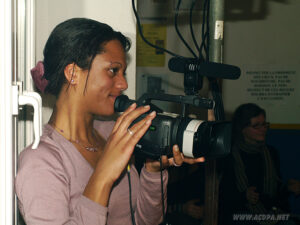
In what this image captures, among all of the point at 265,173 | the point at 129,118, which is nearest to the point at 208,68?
the point at 129,118

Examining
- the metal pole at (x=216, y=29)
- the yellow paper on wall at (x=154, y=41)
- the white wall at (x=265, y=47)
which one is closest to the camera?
the metal pole at (x=216, y=29)

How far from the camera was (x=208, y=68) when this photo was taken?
26.6 inches

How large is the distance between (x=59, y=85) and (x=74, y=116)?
0.23ft

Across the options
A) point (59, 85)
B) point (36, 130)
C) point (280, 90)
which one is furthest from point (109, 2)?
point (280, 90)

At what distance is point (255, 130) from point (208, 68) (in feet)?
3.62

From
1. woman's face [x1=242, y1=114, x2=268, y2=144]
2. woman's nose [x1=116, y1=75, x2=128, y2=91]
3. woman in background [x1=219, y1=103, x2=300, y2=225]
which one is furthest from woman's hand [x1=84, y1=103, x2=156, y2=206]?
woman's face [x1=242, y1=114, x2=268, y2=144]

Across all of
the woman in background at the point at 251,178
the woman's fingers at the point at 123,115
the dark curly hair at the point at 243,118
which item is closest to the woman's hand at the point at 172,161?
the woman's fingers at the point at 123,115

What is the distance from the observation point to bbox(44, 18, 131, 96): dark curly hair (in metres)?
0.70

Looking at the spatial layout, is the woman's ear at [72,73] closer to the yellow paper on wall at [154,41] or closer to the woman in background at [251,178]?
the yellow paper on wall at [154,41]

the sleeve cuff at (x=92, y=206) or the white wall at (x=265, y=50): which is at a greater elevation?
Result: the white wall at (x=265, y=50)

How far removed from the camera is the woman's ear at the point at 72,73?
2.30 ft

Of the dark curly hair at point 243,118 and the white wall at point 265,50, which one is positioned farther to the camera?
the white wall at point 265,50

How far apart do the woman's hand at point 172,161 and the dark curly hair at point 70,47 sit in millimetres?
252

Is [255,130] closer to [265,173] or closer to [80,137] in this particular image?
[265,173]
